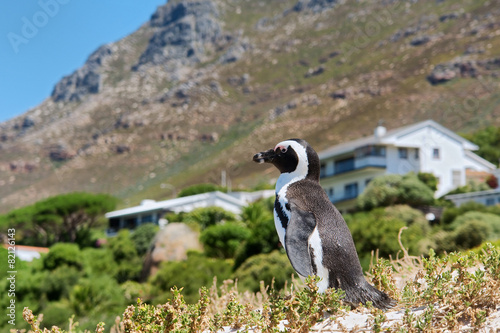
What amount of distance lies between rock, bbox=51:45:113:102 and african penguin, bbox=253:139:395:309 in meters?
184

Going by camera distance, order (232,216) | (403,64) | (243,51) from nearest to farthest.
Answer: (232,216)
(403,64)
(243,51)

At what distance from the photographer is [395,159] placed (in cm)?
4359

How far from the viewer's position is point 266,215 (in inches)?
1435

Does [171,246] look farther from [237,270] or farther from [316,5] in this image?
[316,5]

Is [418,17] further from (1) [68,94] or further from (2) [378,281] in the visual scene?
(2) [378,281]

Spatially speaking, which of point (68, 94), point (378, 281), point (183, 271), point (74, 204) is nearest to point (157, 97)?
point (68, 94)

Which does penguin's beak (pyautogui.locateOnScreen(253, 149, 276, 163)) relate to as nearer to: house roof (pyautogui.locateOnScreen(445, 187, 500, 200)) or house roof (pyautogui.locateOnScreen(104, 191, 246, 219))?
house roof (pyautogui.locateOnScreen(445, 187, 500, 200))

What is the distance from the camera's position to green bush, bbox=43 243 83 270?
104 ft

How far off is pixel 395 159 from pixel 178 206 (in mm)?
19826

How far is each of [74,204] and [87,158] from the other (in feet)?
264

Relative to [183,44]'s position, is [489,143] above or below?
below

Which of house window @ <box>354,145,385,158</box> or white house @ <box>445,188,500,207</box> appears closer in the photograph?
white house @ <box>445,188,500,207</box>

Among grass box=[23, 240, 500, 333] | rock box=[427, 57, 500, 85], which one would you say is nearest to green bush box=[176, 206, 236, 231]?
grass box=[23, 240, 500, 333]

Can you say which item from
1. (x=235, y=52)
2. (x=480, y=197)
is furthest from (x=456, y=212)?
(x=235, y=52)
